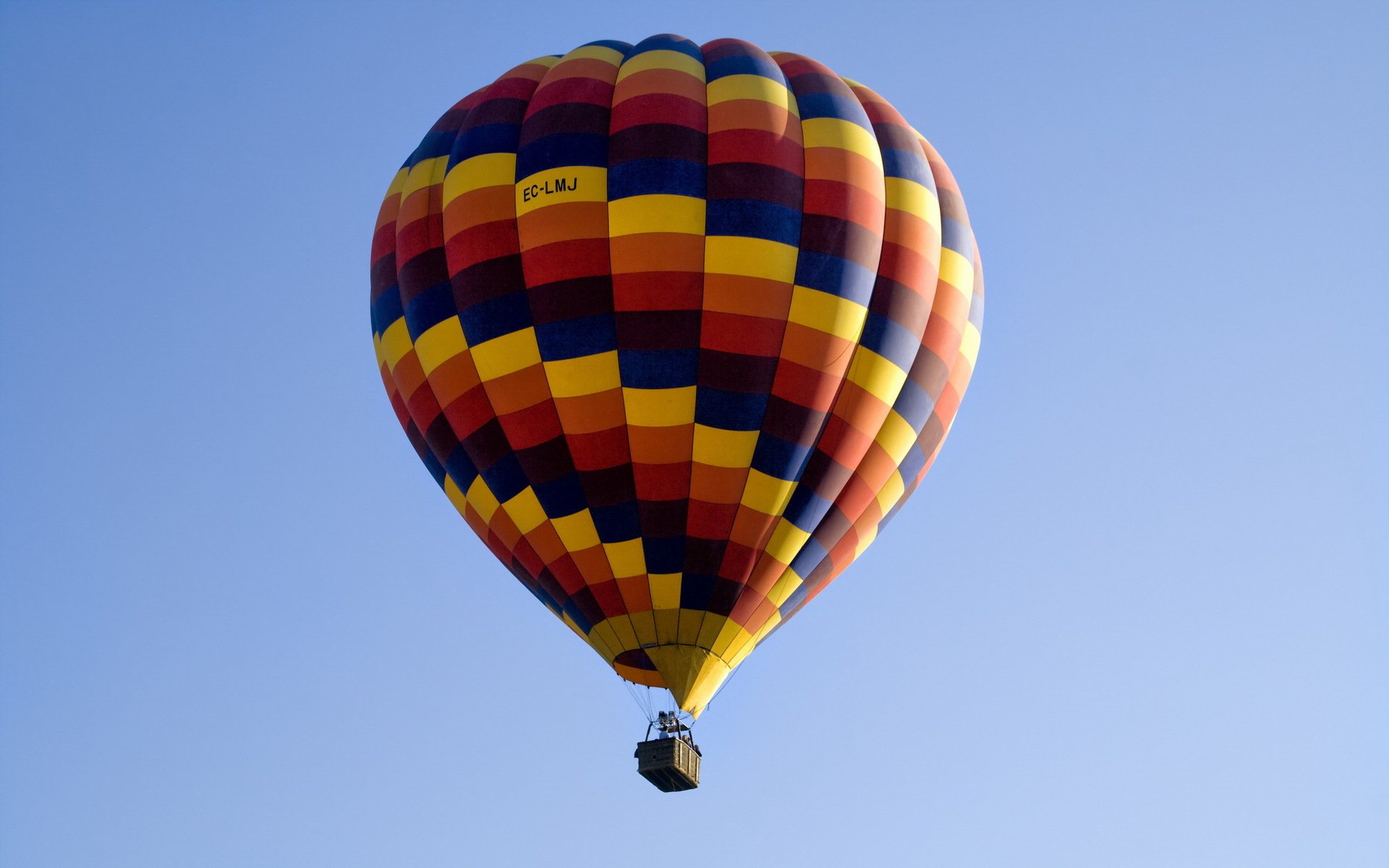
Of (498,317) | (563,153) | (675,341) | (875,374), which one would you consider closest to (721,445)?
(675,341)

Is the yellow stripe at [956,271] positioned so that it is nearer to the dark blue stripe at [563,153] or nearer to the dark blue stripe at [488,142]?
the dark blue stripe at [563,153]

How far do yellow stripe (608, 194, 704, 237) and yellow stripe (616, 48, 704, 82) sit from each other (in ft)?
5.40

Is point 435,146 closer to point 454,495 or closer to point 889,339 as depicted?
point 454,495

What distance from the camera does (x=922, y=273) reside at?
18375mm

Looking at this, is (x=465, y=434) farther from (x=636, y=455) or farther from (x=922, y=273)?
(x=922, y=273)

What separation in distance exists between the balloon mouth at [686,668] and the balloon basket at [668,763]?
0.41 meters

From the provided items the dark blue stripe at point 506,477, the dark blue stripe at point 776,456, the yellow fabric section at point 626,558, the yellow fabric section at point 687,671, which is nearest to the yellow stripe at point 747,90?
the dark blue stripe at point 776,456

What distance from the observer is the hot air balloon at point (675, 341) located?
57.2 ft

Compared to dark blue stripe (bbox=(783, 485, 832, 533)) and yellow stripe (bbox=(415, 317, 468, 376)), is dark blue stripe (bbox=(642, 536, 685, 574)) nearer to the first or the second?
dark blue stripe (bbox=(783, 485, 832, 533))

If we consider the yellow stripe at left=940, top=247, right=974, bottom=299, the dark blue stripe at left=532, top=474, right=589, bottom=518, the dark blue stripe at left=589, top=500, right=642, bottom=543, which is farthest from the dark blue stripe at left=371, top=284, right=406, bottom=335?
the yellow stripe at left=940, top=247, right=974, bottom=299

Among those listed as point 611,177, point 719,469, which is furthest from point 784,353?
point 611,177

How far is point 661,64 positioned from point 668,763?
6.88 m

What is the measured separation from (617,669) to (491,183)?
4.93 metres

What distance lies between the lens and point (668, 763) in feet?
56.3
